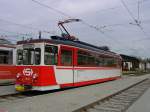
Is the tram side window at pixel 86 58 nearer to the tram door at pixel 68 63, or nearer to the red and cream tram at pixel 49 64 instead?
the red and cream tram at pixel 49 64

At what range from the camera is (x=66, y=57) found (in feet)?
59.9

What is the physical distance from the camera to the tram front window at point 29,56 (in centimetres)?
1655

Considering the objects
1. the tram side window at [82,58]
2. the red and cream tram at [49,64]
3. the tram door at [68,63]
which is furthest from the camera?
the tram side window at [82,58]

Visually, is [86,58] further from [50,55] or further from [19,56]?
[19,56]

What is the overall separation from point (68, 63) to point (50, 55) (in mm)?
1991

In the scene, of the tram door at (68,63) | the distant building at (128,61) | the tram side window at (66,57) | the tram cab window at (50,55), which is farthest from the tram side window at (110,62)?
the distant building at (128,61)

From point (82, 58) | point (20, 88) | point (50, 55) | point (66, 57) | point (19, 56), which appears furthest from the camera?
point (82, 58)

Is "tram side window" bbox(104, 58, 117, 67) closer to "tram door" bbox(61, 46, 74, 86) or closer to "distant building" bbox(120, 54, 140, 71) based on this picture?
"tram door" bbox(61, 46, 74, 86)

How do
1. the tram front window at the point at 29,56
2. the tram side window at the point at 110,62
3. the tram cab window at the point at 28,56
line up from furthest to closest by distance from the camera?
1. the tram side window at the point at 110,62
2. the tram cab window at the point at 28,56
3. the tram front window at the point at 29,56

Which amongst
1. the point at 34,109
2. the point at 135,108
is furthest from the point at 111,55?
the point at 34,109

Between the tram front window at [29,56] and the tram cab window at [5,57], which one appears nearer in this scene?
the tram front window at [29,56]

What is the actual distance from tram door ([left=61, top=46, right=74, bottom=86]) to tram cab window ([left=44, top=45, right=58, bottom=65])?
700 millimetres

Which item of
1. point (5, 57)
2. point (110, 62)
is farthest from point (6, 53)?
point (110, 62)

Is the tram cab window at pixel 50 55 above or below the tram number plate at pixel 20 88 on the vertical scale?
above
